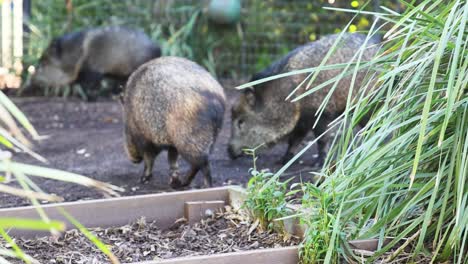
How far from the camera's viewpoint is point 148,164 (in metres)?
5.11

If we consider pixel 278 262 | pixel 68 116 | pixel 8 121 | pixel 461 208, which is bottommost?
pixel 68 116

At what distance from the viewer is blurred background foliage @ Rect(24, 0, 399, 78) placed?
963 centimetres

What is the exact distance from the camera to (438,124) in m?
2.52

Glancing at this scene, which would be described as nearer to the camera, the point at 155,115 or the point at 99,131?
the point at 155,115

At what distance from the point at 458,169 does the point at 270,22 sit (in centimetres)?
759

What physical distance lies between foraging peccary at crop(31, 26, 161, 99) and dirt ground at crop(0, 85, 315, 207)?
0.78 m

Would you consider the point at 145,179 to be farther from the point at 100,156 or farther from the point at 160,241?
the point at 160,241

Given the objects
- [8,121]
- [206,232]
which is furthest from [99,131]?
[8,121]

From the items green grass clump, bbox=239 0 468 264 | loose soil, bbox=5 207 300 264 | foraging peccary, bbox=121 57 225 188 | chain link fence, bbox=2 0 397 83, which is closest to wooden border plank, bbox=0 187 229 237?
loose soil, bbox=5 207 300 264

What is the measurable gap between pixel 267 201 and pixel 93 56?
23.0ft

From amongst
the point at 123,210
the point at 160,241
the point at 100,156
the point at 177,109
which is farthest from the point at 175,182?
the point at 160,241

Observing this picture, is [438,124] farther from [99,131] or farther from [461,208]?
[99,131]

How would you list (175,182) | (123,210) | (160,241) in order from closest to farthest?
1. (160,241)
2. (123,210)
3. (175,182)

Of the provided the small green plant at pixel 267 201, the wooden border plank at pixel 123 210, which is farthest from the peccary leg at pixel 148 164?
the small green plant at pixel 267 201
